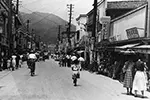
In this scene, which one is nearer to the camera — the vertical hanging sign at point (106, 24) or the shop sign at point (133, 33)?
the shop sign at point (133, 33)

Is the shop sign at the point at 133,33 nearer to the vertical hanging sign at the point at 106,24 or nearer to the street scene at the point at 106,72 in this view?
the street scene at the point at 106,72

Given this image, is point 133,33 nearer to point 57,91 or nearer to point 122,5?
point 57,91

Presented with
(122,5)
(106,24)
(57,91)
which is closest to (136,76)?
(57,91)

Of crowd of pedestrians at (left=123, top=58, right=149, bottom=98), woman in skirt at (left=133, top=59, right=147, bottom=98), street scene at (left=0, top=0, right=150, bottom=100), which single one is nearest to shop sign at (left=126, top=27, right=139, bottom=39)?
street scene at (left=0, top=0, right=150, bottom=100)

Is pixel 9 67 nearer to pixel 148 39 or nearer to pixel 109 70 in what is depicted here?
pixel 109 70

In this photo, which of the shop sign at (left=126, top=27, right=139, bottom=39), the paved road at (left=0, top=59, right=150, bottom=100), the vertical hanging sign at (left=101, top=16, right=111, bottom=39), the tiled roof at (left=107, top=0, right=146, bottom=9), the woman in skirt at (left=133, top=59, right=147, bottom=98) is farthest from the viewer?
the tiled roof at (left=107, top=0, right=146, bottom=9)

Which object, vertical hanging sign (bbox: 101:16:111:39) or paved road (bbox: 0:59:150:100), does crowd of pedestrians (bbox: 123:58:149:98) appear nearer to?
paved road (bbox: 0:59:150:100)

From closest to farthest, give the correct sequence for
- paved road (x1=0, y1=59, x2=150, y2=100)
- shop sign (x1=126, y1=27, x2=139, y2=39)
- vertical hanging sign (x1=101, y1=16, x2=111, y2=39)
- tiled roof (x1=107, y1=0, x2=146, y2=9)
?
paved road (x1=0, y1=59, x2=150, y2=100), shop sign (x1=126, y1=27, x2=139, y2=39), vertical hanging sign (x1=101, y1=16, x2=111, y2=39), tiled roof (x1=107, y1=0, x2=146, y2=9)

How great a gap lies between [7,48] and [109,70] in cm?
2437

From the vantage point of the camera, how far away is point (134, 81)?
12.6 m

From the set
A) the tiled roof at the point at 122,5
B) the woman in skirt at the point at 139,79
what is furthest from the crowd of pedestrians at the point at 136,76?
the tiled roof at the point at 122,5

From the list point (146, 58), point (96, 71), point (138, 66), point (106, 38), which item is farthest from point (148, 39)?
point (106, 38)

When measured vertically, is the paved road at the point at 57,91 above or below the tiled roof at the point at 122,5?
below

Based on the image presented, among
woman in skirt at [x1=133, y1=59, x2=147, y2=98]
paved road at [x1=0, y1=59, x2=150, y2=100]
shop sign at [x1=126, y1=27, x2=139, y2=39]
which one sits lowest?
paved road at [x1=0, y1=59, x2=150, y2=100]
